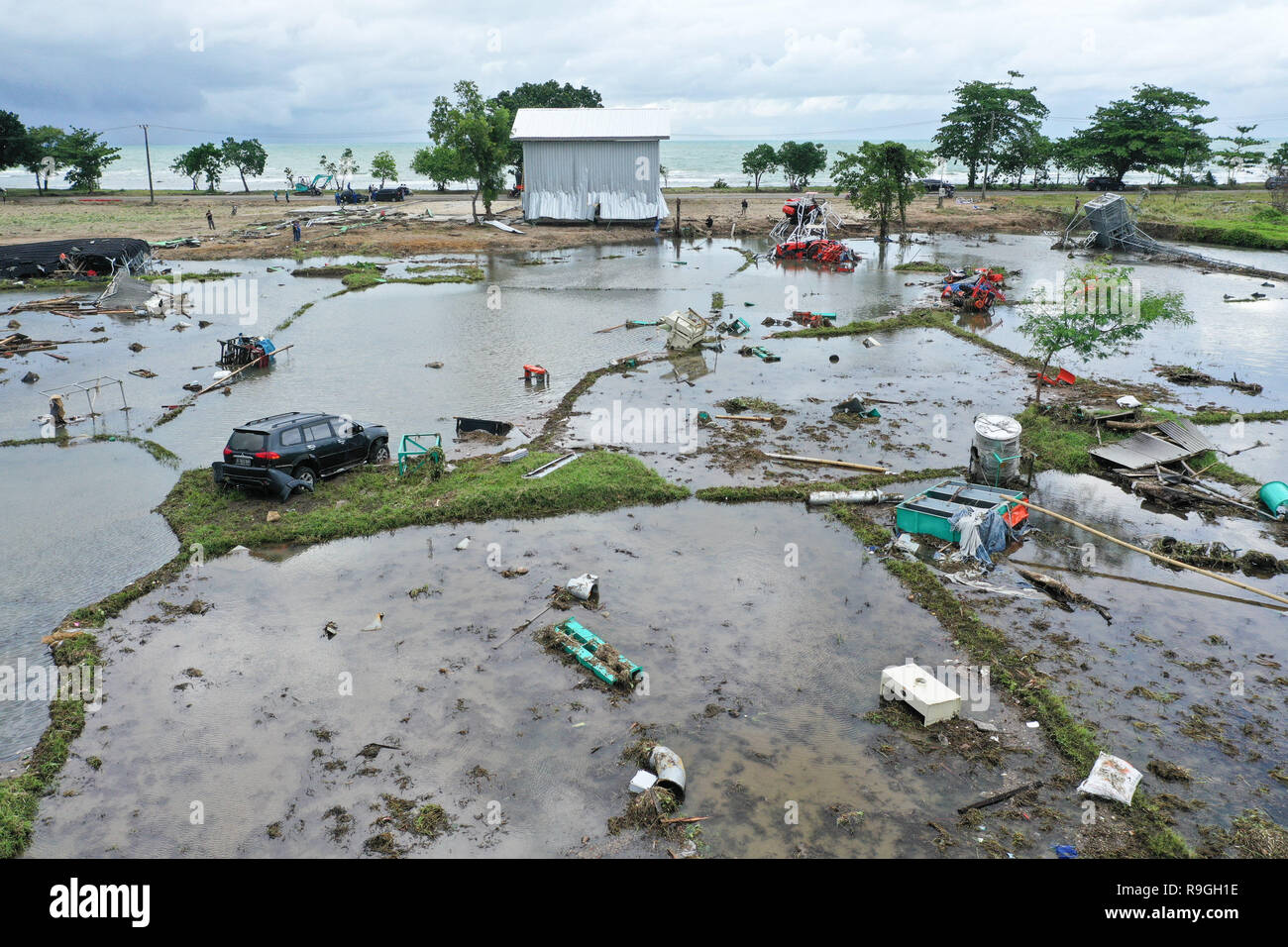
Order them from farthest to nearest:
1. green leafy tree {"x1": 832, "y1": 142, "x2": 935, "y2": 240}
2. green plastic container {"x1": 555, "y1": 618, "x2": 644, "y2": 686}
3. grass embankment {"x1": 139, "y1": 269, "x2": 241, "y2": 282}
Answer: green leafy tree {"x1": 832, "y1": 142, "x2": 935, "y2": 240} → grass embankment {"x1": 139, "y1": 269, "x2": 241, "y2": 282} → green plastic container {"x1": 555, "y1": 618, "x2": 644, "y2": 686}

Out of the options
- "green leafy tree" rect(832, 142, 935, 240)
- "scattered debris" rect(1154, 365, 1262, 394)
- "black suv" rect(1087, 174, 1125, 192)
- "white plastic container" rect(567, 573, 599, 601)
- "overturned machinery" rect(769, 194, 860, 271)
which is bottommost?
"white plastic container" rect(567, 573, 599, 601)

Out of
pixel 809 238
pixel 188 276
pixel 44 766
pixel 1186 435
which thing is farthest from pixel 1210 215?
pixel 44 766

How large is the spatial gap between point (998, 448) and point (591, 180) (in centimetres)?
4994

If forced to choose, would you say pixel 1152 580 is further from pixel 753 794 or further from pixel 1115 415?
pixel 753 794

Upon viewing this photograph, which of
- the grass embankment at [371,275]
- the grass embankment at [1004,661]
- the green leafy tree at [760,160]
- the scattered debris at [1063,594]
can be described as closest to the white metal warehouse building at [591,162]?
the grass embankment at [371,275]

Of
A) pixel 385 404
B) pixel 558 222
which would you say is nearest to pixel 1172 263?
pixel 558 222

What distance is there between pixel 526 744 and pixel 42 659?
27.3 feet

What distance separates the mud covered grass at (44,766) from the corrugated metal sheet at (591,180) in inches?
2167

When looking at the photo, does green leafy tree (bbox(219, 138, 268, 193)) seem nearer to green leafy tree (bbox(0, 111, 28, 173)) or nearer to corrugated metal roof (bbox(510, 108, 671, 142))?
green leafy tree (bbox(0, 111, 28, 173))

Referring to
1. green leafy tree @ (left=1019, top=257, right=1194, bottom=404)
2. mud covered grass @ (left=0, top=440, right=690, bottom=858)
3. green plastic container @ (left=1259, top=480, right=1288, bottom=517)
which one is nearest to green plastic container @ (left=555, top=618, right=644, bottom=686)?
mud covered grass @ (left=0, top=440, right=690, bottom=858)

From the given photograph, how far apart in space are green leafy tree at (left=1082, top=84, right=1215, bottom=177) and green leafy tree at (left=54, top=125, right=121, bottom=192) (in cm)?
9786

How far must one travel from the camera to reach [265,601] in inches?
579

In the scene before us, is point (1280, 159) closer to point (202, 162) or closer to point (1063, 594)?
point (1063, 594)

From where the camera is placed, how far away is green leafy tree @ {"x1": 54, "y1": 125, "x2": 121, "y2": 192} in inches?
3194
